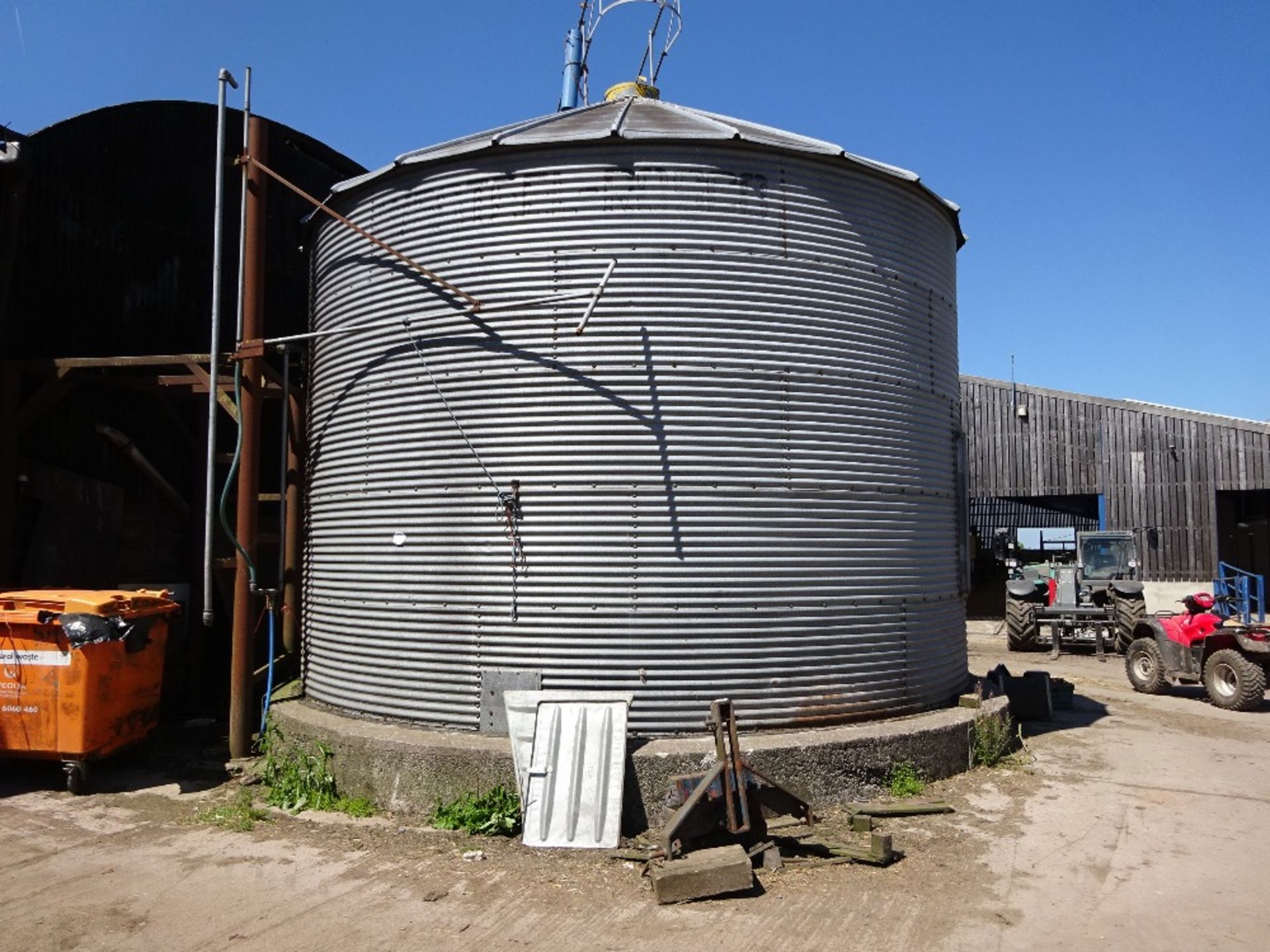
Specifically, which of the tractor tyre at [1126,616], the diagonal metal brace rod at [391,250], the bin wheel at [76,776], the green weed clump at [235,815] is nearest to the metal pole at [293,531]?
the diagonal metal brace rod at [391,250]

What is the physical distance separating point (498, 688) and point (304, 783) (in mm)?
2058

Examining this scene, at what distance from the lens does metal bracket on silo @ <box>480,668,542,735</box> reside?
772 cm

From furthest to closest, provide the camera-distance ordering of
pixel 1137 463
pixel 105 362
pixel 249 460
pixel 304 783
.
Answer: pixel 1137 463 < pixel 105 362 < pixel 249 460 < pixel 304 783

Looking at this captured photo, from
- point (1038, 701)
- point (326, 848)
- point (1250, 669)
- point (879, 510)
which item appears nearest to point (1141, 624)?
point (1250, 669)

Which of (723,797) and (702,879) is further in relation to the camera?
(723,797)

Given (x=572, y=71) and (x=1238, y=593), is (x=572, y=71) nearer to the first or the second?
(x=572, y=71)

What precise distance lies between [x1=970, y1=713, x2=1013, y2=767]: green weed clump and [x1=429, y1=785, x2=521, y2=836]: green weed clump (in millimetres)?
4601

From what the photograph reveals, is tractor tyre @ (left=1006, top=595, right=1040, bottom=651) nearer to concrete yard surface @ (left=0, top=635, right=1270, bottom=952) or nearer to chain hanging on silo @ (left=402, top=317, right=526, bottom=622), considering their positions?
concrete yard surface @ (left=0, top=635, right=1270, bottom=952)

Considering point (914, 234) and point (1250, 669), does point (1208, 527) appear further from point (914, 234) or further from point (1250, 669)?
point (914, 234)

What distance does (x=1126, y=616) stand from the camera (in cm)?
1845

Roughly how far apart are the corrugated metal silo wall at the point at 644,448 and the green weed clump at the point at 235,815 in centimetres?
129

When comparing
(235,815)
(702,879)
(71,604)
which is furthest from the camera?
(71,604)

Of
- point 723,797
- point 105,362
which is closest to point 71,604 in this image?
point 105,362

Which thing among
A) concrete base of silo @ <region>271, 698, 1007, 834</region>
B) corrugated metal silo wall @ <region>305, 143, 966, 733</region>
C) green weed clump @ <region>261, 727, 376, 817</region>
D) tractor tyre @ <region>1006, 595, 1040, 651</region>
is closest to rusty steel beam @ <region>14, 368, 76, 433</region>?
corrugated metal silo wall @ <region>305, 143, 966, 733</region>
